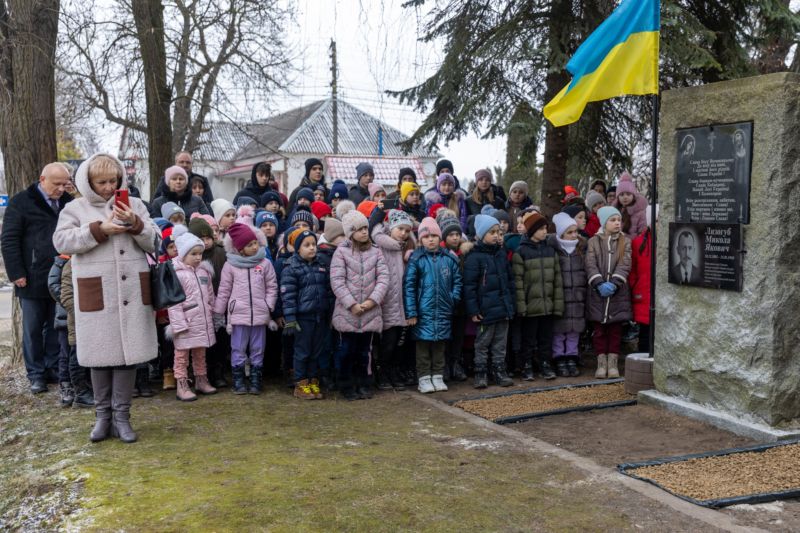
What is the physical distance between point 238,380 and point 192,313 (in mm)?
801

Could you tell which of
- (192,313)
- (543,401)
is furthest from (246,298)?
(543,401)

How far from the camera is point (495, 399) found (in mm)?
6742

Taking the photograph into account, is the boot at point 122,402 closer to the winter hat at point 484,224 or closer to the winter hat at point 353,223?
the winter hat at point 353,223

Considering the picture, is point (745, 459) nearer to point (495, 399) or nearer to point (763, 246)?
point (763, 246)

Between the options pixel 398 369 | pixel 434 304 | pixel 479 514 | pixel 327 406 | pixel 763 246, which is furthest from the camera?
pixel 398 369

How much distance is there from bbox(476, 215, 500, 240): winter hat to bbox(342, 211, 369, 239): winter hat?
1156 millimetres

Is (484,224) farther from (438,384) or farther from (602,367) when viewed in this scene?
(602,367)

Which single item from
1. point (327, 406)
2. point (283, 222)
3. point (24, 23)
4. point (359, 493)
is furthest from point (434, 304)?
point (24, 23)

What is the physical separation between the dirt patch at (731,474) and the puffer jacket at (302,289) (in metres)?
3.19

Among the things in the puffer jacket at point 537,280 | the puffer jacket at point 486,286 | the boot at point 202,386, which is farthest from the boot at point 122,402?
the puffer jacket at point 537,280

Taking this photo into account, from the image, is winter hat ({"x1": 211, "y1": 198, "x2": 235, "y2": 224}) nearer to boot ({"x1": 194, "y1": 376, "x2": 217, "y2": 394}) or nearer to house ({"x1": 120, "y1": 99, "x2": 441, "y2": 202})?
boot ({"x1": 194, "y1": 376, "x2": 217, "y2": 394})

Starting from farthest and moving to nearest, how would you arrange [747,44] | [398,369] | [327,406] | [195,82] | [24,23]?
[195,82] → [747,44] → [24,23] → [398,369] → [327,406]

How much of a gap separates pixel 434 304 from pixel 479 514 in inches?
128

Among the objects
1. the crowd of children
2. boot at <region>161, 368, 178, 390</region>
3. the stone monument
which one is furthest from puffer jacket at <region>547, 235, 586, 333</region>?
boot at <region>161, 368, 178, 390</region>
